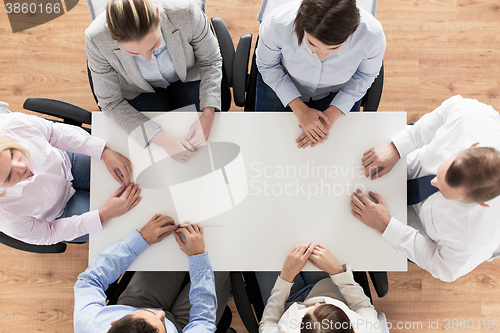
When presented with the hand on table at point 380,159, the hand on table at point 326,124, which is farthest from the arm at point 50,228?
the hand on table at point 380,159

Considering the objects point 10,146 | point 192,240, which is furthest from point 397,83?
point 10,146

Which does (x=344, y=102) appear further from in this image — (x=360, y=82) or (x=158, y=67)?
(x=158, y=67)

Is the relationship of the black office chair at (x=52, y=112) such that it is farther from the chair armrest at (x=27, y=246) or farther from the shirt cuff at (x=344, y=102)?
the shirt cuff at (x=344, y=102)

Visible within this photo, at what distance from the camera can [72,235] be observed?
1256 millimetres

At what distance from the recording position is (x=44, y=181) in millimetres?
1223

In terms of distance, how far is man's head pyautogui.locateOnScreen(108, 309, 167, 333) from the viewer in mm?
1049

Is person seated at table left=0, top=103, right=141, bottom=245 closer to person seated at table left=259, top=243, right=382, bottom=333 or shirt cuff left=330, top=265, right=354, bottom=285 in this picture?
person seated at table left=259, top=243, right=382, bottom=333

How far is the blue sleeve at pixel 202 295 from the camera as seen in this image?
3.90ft

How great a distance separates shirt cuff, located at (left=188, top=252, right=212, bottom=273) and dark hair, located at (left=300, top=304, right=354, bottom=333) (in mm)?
401

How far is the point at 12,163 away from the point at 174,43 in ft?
2.27

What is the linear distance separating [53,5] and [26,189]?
1461 millimetres

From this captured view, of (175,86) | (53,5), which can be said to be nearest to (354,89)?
(175,86)

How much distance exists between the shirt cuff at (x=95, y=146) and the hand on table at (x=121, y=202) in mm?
160

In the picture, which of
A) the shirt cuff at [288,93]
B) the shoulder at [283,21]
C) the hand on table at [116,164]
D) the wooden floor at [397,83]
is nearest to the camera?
the shoulder at [283,21]
